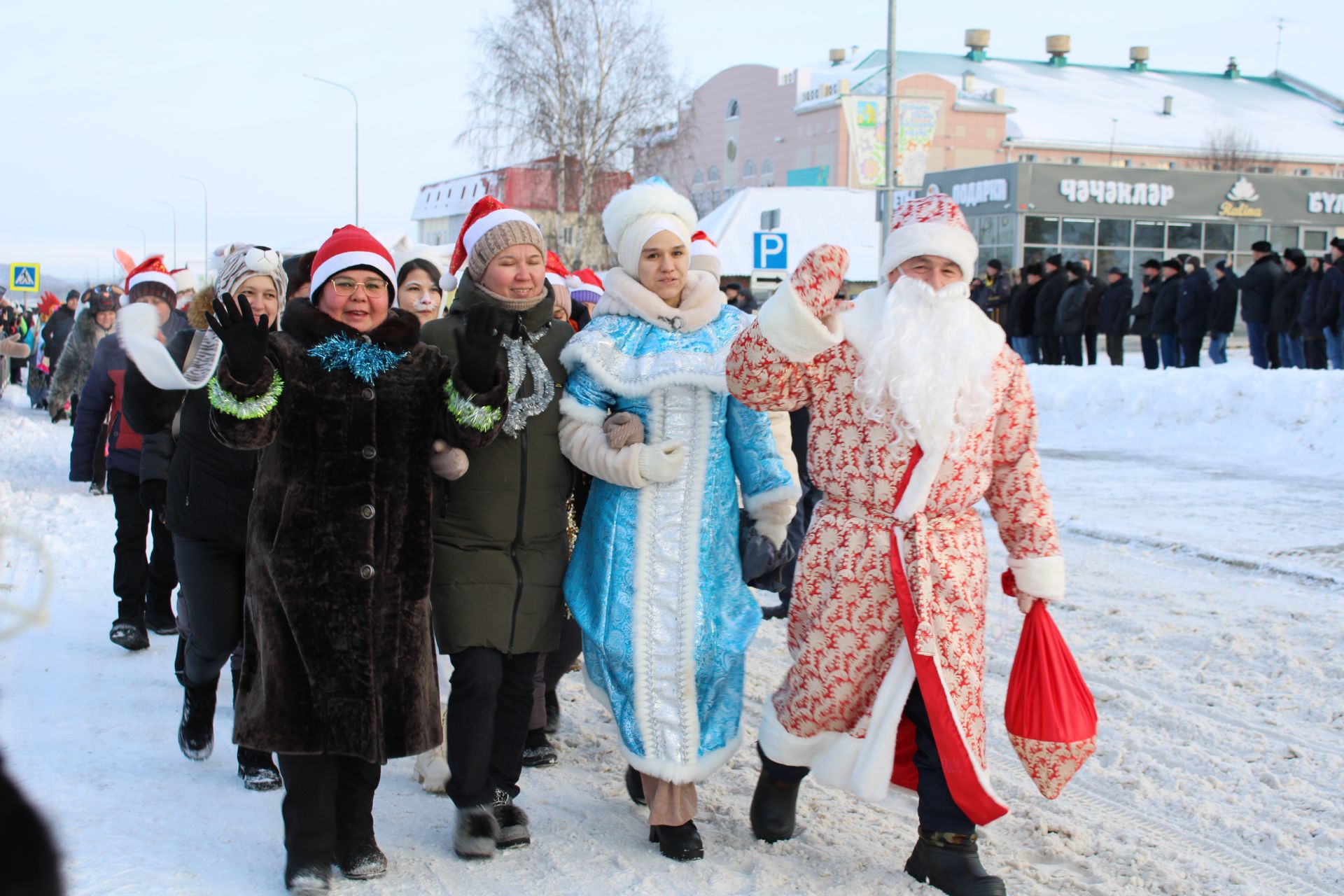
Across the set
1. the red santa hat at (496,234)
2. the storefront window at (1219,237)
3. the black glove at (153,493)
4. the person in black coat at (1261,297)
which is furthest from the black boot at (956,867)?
the storefront window at (1219,237)

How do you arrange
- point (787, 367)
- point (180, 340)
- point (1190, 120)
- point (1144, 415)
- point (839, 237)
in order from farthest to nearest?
1. point (1190, 120)
2. point (839, 237)
3. point (1144, 415)
4. point (180, 340)
5. point (787, 367)

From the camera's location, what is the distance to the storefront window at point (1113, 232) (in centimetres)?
3088

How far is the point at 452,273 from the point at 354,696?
5.58ft

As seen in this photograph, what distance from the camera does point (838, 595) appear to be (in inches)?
135

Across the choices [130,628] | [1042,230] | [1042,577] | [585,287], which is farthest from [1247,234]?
[1042,577]

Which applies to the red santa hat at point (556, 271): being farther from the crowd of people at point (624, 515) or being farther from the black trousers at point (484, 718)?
the black trousers at point (484, 718)

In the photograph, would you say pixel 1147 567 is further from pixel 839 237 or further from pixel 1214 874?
pixel 839 237

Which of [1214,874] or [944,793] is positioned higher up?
[944,793]

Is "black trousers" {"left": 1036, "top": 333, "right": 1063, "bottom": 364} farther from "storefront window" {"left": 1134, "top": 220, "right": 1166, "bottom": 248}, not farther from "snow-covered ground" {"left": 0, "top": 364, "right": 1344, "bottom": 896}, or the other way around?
"storefront window" {"left": 1134, "top": 220, "right": 1166, "bottom": 248}

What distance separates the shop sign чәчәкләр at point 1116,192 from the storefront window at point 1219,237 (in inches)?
55.9

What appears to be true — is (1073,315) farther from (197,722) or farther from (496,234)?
(197,722)

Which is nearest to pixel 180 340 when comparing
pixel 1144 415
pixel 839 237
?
pixel 1144 415

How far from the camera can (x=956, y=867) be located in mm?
3289

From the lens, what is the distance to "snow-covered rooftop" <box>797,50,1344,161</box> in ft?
159
